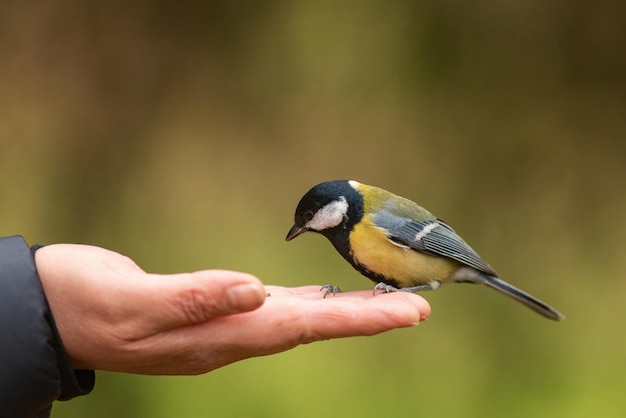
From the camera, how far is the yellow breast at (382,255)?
4.34ft

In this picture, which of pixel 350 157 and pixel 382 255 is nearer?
pixel 382 255

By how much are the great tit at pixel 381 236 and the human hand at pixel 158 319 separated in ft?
1.35

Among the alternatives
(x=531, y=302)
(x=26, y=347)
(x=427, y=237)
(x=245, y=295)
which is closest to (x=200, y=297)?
(x=245, y=295)

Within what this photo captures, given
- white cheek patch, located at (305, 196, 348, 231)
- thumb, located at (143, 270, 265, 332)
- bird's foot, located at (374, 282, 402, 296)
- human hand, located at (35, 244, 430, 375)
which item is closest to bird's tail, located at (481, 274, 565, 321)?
bird's foot, located at (374, 282, 402, 296)

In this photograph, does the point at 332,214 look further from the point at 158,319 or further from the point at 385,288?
the point at 158,319

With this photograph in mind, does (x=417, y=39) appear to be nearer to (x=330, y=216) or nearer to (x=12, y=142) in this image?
(x=330, y=216)

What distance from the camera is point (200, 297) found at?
778 millimetres

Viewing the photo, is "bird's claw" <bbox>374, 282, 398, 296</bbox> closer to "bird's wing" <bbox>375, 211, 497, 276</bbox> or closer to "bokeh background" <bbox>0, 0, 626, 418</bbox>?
"bird's wing" <bbox>375, 211, 497, 276</bbox>

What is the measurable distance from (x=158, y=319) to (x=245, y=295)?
0.14 meters

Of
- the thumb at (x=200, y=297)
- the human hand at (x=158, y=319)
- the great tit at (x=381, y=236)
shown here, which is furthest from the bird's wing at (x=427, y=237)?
the thumb at (x=200, y=297)

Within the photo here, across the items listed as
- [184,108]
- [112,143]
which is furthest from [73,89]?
[184,108]

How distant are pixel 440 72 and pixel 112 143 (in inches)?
41.4

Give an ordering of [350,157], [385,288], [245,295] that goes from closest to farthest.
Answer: [245,295]
[385,288]
[350,157]

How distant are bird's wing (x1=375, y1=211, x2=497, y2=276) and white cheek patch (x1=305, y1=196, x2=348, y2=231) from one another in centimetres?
7
